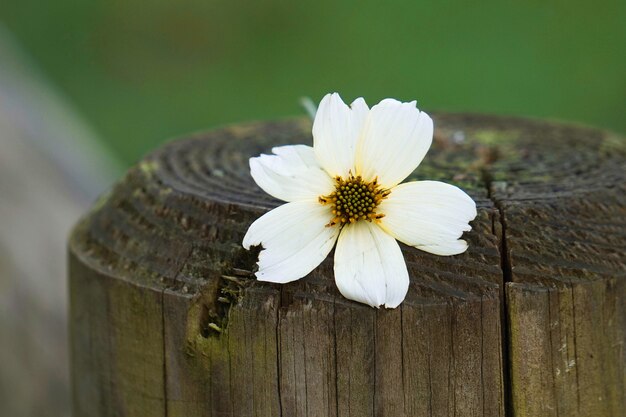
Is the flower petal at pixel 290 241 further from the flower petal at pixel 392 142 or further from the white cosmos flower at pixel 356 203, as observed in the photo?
the flower petal at pixel 392 142

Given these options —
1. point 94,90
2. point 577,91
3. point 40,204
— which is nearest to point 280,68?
point 94,90

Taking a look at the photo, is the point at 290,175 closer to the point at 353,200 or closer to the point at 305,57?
the point at 353,200

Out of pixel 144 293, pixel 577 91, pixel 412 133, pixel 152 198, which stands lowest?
pixel 577 91

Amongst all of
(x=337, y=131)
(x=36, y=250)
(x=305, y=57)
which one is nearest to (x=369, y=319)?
(x=337, y=131)

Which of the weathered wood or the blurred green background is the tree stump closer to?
the weathered wood

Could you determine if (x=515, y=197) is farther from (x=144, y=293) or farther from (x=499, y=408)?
(x=144, y=293)

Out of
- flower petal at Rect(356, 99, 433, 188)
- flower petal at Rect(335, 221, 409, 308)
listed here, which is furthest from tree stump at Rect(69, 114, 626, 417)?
flower petal at Rect(356, 99, 433, 188)
